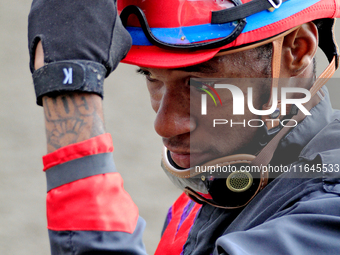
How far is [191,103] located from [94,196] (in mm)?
659

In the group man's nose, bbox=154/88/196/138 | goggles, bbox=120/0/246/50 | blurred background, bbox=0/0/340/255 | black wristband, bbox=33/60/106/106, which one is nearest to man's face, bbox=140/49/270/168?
man's nose, bbox=154/88/196/138

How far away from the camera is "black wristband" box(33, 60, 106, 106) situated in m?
1.34

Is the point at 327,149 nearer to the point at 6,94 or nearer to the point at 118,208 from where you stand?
the point at 118,208

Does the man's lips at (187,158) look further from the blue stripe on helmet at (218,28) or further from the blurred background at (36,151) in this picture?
the blurred background at (36,151)

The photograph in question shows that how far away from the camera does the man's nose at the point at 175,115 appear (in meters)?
1.82

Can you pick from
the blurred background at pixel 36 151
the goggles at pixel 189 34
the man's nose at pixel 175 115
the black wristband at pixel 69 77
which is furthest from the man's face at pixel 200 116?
the blurred background at pixel 36 151

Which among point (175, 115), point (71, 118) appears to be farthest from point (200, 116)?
point (71, 118)

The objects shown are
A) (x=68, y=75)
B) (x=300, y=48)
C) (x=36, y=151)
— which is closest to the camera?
(x=68, y=75)

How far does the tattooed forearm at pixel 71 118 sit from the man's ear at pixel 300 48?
825mm

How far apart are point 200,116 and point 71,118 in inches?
24.9

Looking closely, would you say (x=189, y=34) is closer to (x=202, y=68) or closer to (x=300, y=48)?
(x=202, y=68)

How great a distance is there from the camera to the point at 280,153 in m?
1.83

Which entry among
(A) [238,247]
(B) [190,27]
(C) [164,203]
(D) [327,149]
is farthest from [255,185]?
(C) [164,203]

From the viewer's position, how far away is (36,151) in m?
5.89
